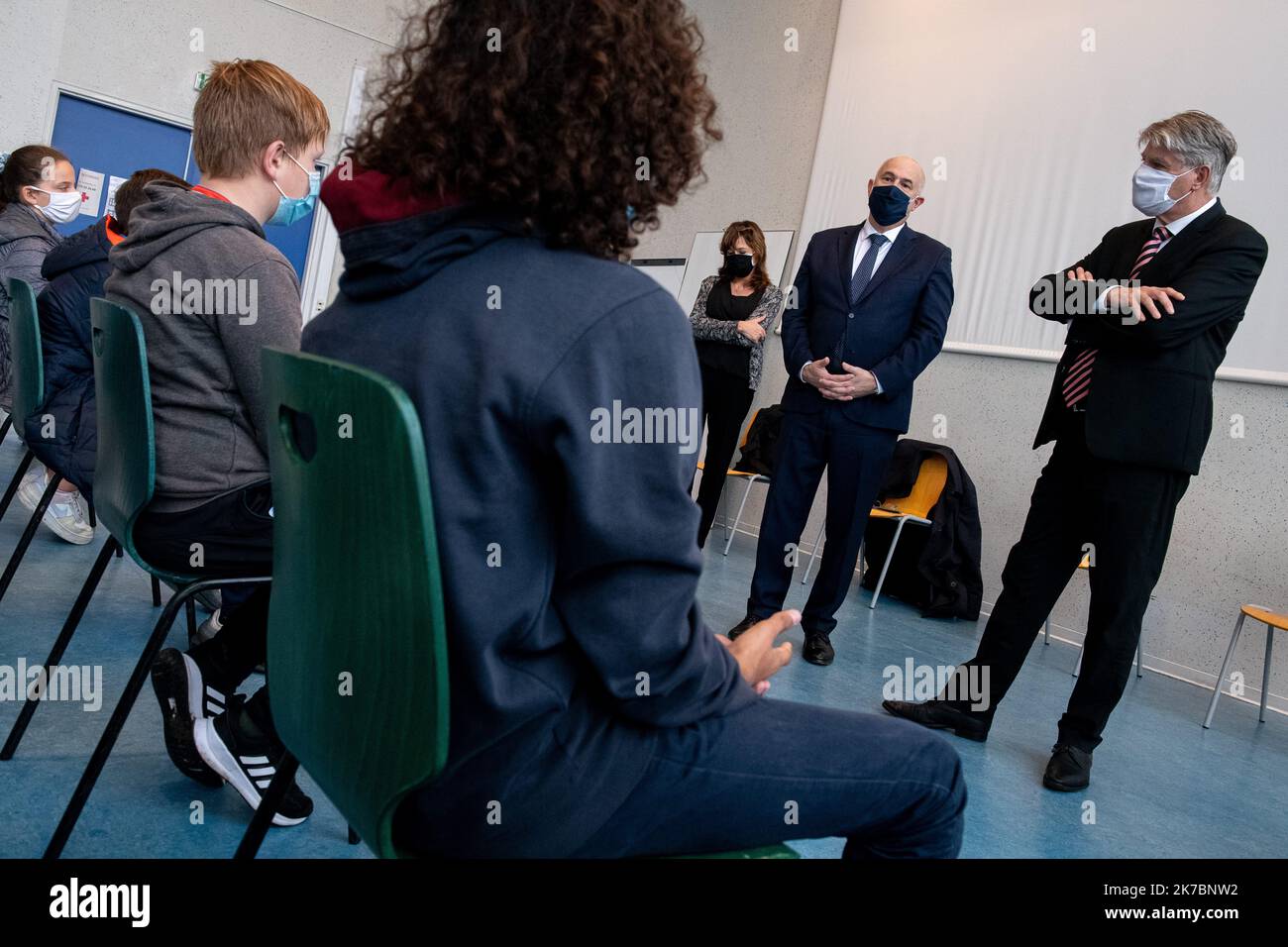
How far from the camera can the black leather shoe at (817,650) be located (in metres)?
3.40

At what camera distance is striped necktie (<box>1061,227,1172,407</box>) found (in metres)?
2.60

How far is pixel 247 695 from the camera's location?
2.30 metres

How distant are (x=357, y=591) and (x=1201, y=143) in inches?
97.2

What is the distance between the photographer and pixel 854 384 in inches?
133

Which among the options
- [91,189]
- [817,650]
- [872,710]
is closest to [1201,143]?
[872,710]

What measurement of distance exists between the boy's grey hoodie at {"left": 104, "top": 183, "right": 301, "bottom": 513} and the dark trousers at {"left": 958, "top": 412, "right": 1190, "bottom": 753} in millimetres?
1975

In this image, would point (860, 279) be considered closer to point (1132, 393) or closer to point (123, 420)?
point (1132, 393)

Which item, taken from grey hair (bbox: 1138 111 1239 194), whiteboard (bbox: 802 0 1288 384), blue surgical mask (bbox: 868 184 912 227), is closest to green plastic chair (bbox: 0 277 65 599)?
blue surgical mask (bbox: 868 184 912 227)

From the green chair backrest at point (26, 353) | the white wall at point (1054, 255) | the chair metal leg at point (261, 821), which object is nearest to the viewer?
the chair metal leg at point (261, 821)

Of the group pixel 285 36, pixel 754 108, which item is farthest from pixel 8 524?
pixel 754 108

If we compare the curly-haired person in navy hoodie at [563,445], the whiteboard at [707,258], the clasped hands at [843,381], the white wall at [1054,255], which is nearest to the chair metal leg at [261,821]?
the curly-haired person in navy hoodie at [563,445]

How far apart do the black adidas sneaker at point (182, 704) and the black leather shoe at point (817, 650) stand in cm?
207

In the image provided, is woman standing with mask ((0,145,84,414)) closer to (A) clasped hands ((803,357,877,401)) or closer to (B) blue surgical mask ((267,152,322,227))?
(B) blue surgical mask ((267,152,322,227))

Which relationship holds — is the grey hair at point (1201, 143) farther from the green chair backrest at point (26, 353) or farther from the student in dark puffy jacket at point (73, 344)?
the green chair backrest at point (26, 353)
